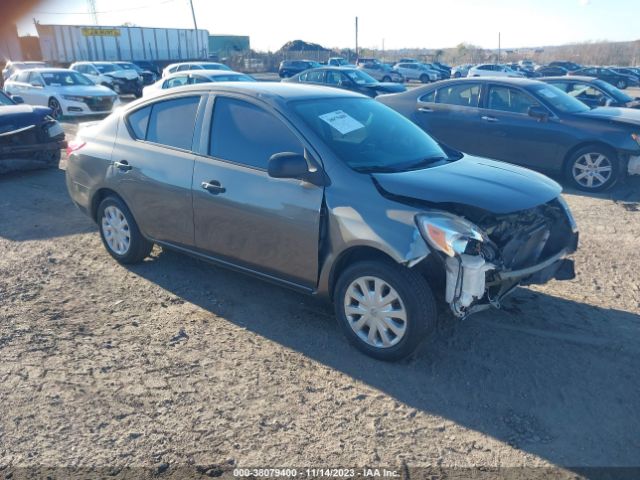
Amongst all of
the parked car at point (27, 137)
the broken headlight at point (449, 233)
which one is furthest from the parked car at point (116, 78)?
the broken headlight at point (449, 233)

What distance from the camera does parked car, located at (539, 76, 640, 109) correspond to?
11.7 meters

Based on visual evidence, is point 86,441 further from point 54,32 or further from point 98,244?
point 54,32

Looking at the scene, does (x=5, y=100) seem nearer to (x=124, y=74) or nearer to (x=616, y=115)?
(x=616, y=115)

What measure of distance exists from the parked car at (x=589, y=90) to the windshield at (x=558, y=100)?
8.71 feet

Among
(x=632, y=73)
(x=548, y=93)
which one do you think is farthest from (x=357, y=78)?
(x=632, y=73)

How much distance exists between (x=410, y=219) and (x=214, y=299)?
203 cm

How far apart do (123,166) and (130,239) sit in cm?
70

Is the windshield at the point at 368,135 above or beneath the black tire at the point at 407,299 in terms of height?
above

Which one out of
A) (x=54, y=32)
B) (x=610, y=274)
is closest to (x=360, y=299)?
(x=610, y=274)

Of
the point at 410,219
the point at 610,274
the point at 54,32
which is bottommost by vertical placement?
the point at 610,274

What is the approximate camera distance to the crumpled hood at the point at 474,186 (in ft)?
11.8

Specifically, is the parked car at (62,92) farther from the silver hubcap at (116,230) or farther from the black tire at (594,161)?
the black tire at (594,161)

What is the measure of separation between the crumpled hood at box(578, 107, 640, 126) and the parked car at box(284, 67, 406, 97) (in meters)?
8.88

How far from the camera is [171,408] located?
327 cm
